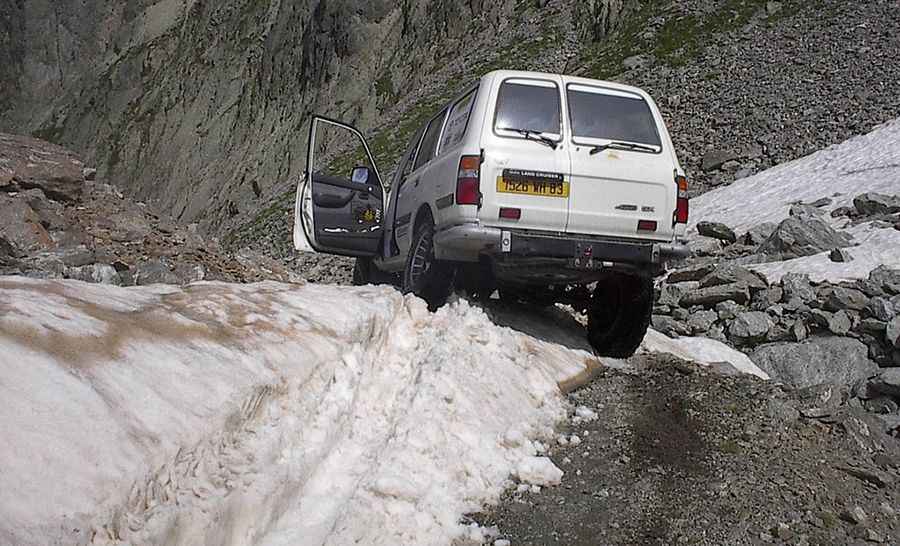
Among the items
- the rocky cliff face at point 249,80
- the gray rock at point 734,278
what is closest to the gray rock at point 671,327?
the gray rock at point 734,278

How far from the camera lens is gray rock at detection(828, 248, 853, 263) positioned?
10797 millimetres

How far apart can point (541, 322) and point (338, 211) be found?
3.11m

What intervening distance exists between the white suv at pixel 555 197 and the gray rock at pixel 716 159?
52.3 feet

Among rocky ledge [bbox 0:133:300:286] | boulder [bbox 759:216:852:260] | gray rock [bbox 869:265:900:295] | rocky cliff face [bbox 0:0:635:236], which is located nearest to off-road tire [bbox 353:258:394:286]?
rocky ledge [bbox 0:133:300:286]

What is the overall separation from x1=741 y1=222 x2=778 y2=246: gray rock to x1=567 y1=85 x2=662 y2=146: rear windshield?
291 inches

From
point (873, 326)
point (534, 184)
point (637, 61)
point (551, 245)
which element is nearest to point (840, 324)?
point (873, 326)

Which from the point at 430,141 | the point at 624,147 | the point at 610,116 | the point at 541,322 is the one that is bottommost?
the point at 541,322

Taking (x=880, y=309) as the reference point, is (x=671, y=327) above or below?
below

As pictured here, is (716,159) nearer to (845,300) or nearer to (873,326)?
(845,300)

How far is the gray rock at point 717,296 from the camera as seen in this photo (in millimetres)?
9695

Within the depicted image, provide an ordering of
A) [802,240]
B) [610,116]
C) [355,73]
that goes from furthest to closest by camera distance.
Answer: [355,73] < [802,240] < [610,116]

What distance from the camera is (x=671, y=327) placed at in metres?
9.09

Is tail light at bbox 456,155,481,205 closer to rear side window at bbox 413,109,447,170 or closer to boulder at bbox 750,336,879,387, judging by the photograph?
rear side window at bbox 413,109,447,170

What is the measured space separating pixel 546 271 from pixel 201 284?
109 inches
